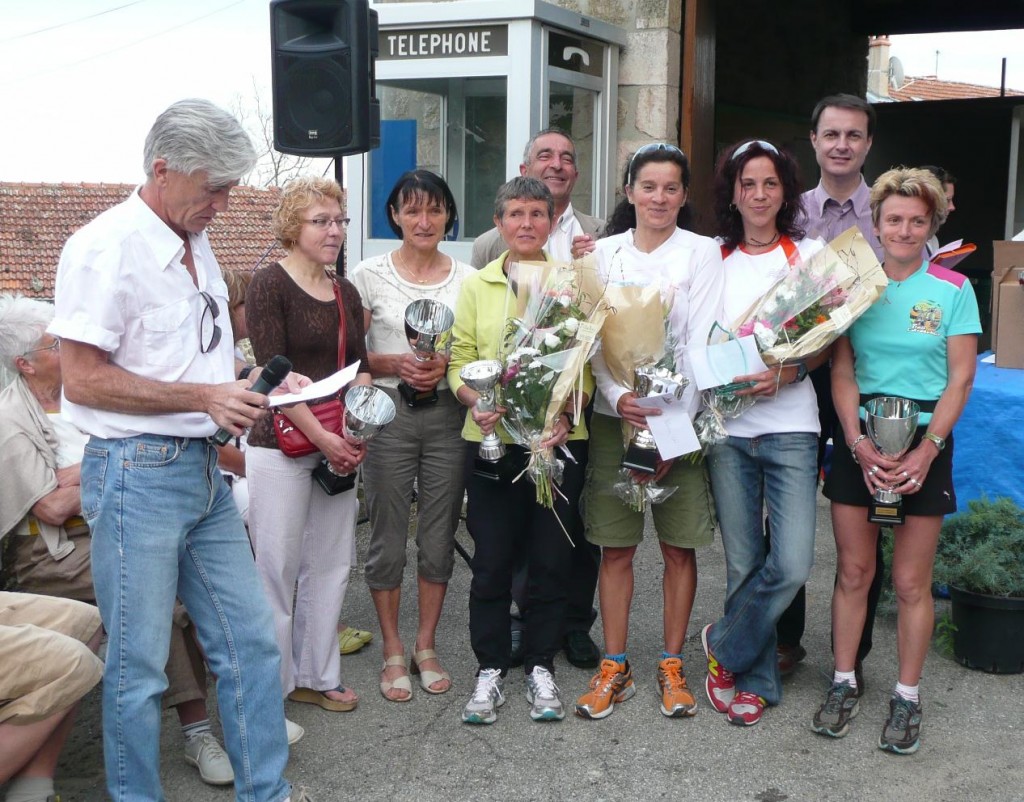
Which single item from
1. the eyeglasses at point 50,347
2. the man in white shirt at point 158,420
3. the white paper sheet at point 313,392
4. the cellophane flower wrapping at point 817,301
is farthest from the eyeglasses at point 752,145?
the eyeglasses at point 50,347

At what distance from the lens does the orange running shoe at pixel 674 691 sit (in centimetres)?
384

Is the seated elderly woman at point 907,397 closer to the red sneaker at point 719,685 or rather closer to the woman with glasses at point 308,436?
the red sneaker at point 719,685

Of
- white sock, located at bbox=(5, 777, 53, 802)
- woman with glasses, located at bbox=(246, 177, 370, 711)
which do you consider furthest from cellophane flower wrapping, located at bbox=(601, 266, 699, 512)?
white sock, located at bbox=(5, 777, 53, 802)

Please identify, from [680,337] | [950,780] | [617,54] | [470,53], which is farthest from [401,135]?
[950,780]

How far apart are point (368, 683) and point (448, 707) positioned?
1.29 ft

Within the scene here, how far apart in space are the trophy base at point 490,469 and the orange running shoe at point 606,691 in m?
0.82

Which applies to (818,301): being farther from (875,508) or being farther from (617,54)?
(617,54)

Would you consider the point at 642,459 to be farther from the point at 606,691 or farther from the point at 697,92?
the point at 697,92

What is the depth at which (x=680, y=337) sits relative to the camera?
12.1 feet

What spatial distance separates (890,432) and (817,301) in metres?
0.48

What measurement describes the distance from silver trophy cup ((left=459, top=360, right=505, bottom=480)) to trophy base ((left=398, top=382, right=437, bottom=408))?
0.81 feet

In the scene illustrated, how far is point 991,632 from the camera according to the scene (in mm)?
4180

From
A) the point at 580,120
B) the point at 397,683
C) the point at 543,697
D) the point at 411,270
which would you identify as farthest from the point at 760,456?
the point at 580,120

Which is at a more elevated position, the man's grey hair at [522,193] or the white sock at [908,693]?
the man's grey hair at [522,193]
